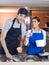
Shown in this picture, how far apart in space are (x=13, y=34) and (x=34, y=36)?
0.20m

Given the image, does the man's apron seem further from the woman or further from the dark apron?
the dark apron

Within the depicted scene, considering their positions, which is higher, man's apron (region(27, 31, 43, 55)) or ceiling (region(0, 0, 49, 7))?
ceiling (region(0, 0, 49, 7))

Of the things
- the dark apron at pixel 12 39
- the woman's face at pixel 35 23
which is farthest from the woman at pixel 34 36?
the dark apron at pixel 12 39

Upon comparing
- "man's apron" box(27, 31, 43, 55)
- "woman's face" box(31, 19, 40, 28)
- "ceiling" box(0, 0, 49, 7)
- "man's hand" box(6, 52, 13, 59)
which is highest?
"ceiling" box(0, 0, 49, 7)

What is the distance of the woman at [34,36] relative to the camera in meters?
1.25

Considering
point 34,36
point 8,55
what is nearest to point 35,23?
point 34,36

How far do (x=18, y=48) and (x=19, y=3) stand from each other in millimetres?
419

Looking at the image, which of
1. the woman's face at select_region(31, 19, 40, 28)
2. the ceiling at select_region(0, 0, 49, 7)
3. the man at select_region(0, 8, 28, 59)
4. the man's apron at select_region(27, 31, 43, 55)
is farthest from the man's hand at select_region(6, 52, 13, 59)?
the ceiling at select_region(0, 0, 49, 7)

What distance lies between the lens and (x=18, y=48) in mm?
1250

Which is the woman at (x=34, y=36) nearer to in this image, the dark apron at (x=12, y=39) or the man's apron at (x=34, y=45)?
the man's apron at (x=34, y=45)

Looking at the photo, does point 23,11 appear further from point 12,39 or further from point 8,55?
point 8,55

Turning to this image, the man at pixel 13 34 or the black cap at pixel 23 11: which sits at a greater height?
the black cap at pixel 23 11

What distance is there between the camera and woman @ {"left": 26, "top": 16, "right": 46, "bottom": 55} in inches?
49.1

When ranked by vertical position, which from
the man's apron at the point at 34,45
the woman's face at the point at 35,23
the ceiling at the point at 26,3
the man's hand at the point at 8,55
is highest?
the ceiling at the point at 26,3
